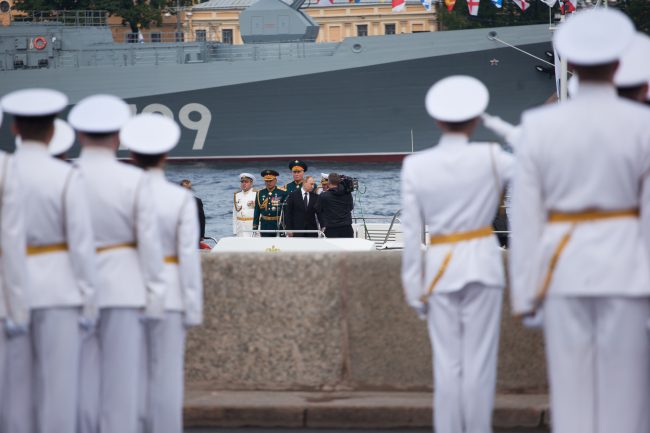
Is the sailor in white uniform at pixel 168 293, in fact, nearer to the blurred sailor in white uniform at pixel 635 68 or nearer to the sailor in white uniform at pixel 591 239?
the sailor in white uniform at pixel 591 239

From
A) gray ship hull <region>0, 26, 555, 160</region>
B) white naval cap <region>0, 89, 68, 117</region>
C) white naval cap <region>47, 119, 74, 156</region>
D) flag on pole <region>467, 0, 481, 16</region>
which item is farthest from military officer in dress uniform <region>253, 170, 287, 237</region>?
gray ship hull <region>0, 26, 555, 160</region>

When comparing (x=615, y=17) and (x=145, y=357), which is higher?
(x=615, y=17)

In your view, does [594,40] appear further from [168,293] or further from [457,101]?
[168,293]

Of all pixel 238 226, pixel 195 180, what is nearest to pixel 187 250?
pixel 238 226

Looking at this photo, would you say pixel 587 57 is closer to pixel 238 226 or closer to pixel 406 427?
pixel 406 427

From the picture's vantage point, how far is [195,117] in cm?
5684

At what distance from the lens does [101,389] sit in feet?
18.3

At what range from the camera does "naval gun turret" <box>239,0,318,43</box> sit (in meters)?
57.5

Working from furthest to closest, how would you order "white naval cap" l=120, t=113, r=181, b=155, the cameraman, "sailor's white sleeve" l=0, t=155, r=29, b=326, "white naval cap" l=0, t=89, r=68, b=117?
the cameraman → "white naval cap" l=120, t=113, r=181, b=155 → "white naval cap" l=0, t=89, r=68, b=117 → "sailor's white sleeve" l=0, t=155, r=29, b=326

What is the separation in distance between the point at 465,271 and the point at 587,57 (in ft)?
4.36

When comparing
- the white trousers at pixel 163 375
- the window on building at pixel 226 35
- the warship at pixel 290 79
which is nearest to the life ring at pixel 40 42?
the warship at pixel 290 79

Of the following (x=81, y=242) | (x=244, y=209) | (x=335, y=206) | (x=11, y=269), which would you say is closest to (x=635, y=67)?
(x=81, y=242)

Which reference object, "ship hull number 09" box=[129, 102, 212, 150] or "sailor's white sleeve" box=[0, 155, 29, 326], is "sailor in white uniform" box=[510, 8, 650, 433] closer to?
"sailor's white sleeve" box=[0, 155, 29, 326]

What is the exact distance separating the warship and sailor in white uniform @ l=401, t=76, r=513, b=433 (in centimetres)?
4891
